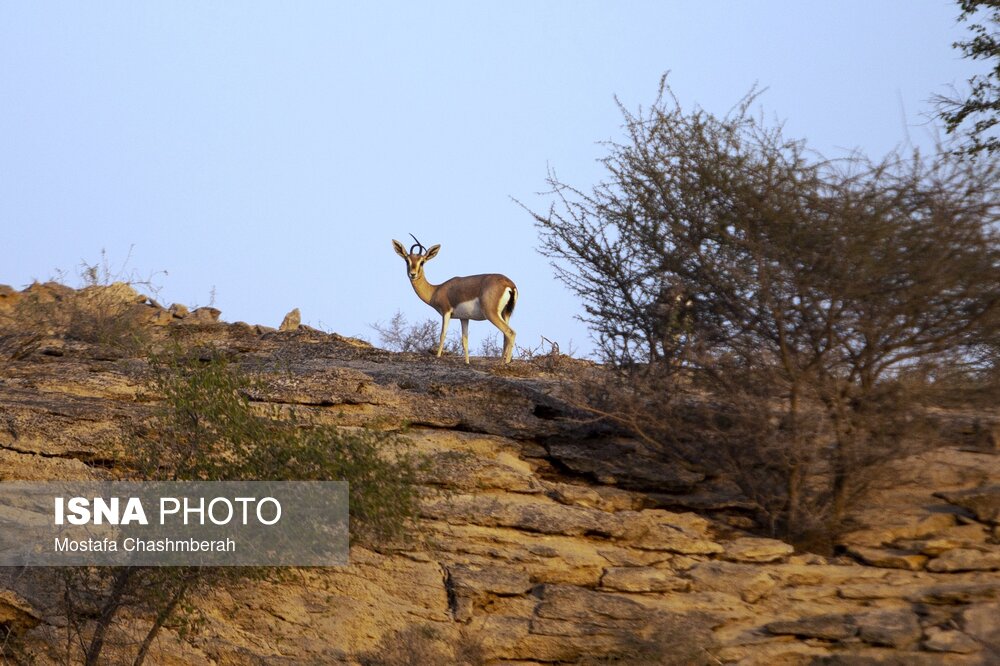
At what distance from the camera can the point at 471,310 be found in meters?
15.9

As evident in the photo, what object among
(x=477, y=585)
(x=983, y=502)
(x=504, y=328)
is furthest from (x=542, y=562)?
(x=504, y=328)

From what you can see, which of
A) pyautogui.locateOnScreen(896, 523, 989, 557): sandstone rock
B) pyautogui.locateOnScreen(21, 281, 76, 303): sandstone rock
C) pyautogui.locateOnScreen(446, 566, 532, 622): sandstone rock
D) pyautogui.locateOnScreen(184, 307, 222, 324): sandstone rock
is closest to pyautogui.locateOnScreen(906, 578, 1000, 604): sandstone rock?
pyautogui.locateOnScreen(896, 523, 989, 557): sandstone rock

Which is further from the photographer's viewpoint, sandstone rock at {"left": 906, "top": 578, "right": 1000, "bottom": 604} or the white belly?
the white belly

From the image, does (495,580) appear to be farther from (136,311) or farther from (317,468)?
(136,311)

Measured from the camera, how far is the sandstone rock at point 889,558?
1045 cm

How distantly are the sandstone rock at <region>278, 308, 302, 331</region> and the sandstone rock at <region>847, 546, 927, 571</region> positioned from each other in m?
8.42

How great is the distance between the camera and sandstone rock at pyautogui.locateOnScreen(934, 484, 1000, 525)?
421 inches

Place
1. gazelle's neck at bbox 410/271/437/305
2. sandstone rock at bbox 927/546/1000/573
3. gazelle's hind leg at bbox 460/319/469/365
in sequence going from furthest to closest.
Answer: gazelle's neck at bbox 410/271/437/305, gazelle's hind leg at bbox 460/319/469/365, sandstone rock at bbox 927/546/1000/573

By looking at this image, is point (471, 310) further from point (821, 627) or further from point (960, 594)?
point (960, 594)

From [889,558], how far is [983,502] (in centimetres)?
109

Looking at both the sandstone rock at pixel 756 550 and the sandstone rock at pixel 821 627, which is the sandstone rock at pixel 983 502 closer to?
the sandstone rock at pixel 756 550

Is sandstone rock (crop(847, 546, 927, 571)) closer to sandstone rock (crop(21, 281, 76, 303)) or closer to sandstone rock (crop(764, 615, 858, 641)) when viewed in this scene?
sandstone rock (crop(764, 615, 858, 641))

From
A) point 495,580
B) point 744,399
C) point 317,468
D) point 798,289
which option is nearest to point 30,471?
point 317,468

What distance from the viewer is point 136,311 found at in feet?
49.7
